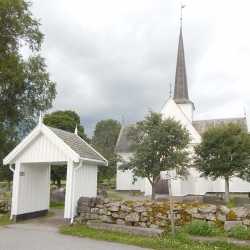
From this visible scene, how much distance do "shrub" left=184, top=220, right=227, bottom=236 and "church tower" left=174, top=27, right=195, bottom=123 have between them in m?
24.6

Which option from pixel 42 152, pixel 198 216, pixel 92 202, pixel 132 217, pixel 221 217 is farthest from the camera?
pixel 42 152

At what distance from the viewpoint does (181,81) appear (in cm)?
3459

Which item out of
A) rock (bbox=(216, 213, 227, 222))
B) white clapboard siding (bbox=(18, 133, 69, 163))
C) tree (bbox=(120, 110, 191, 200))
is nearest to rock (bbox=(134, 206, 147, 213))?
rock (bbox=(216, 213, 227, 222))

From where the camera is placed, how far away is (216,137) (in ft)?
69.1

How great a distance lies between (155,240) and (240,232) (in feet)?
7.91

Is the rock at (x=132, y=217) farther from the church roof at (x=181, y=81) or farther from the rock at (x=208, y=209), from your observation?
the church roof at (x=181, y=81)

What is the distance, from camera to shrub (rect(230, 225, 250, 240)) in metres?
7.61

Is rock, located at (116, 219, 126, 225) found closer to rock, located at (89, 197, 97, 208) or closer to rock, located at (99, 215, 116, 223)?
rock, located at (99, 215, 116, 223)

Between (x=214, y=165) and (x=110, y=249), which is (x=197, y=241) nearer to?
(x=110, y=249)

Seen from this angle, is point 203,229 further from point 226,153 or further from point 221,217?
point 226,153

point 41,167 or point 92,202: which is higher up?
point 41,167

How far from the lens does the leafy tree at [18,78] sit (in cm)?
1590

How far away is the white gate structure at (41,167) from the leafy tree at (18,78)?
5788 millimetres

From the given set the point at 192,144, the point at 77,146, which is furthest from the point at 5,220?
the point at 192,144
